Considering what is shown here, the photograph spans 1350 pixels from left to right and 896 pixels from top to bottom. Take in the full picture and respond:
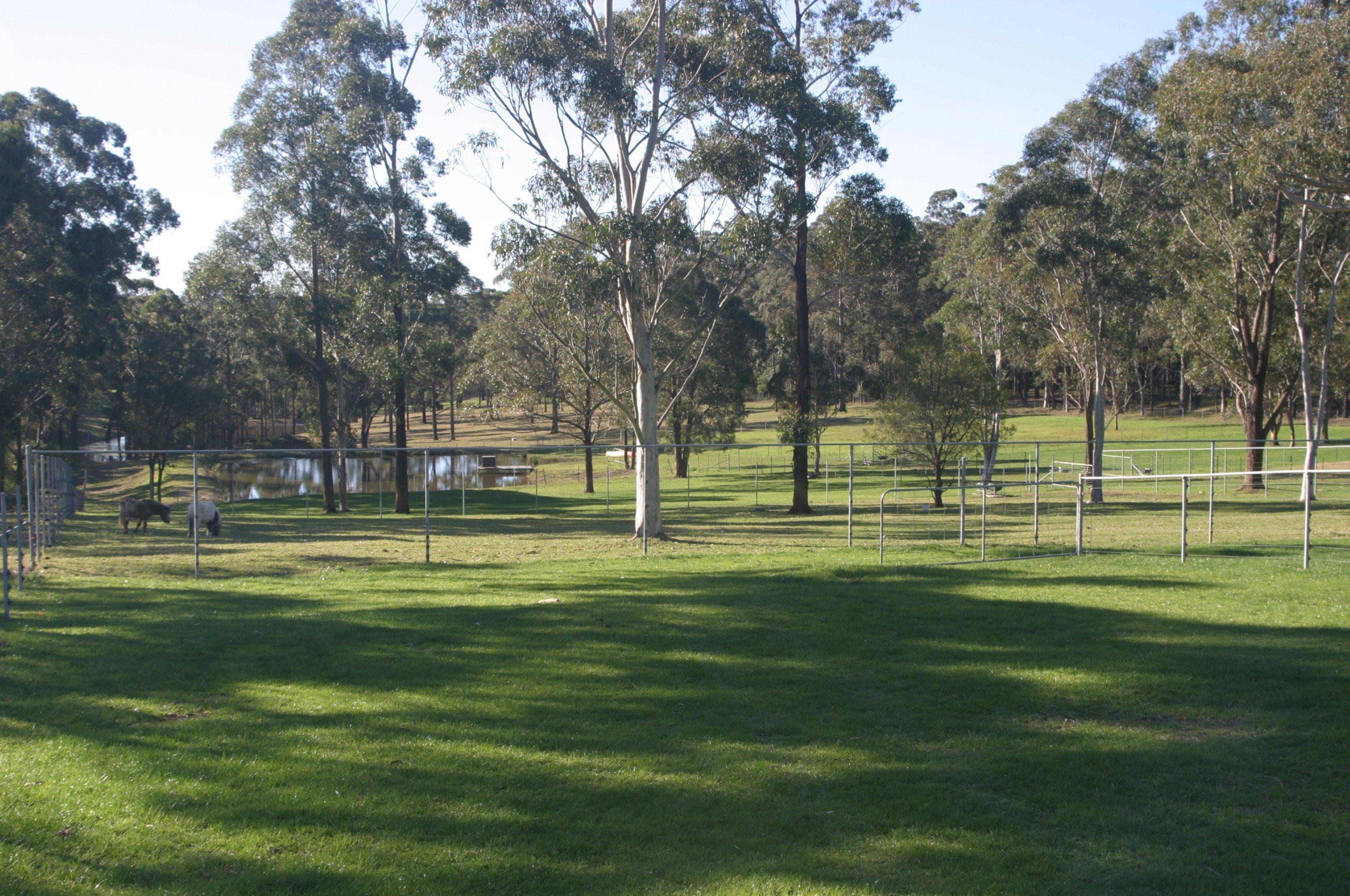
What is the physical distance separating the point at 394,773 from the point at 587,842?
5.42 ft

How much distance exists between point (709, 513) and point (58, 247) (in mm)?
26748

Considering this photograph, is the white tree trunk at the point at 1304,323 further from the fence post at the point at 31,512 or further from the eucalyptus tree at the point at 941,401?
the fence post at the point at 31,512

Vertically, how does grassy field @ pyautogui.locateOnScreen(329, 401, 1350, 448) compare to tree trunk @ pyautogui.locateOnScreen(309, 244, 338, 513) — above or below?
below

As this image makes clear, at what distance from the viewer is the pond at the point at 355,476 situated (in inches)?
1937

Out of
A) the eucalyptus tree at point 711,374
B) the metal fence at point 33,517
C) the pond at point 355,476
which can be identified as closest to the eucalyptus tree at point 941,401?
the eucalyptus tree at point 711,374

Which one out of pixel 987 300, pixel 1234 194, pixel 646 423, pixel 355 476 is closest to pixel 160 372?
pixel 355 476

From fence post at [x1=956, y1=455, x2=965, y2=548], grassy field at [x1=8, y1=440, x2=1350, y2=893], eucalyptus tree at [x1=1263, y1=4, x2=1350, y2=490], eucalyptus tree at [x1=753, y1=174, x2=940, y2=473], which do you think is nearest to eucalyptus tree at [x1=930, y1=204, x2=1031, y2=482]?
eucalyptus tree at [x1=753, y1=174, x2=940, y2=473]

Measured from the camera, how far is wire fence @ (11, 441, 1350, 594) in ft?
57.3

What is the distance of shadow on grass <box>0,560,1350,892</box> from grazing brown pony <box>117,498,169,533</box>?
619 inches

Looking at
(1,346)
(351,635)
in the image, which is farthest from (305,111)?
(351,635)

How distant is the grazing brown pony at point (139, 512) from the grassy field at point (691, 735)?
12491mm

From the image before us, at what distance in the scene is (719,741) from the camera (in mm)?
6520

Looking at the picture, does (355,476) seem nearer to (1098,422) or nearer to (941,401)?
(941,401)

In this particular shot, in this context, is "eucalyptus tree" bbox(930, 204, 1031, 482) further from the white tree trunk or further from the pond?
the pond
